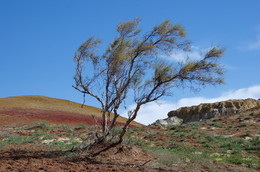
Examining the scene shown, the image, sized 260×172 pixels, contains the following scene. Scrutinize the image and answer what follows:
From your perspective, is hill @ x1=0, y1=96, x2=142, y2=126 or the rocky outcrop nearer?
hill @ x1=0, y1=96, x2=142, y2=126

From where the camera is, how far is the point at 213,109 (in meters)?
38.0

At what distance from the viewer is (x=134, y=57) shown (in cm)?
1099

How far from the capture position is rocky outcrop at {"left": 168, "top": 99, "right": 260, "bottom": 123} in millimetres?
36906

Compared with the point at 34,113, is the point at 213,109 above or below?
above

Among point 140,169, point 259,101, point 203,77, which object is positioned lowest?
point 140,169

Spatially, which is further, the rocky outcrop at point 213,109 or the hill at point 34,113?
the rocky outcrop at point 213,109

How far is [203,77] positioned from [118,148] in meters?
3.86

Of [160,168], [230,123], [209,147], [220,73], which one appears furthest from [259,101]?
[160,168]

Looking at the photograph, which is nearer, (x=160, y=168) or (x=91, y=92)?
(x=160, y=168)

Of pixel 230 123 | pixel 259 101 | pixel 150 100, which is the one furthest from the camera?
pixel 259 101

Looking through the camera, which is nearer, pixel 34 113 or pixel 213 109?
pixel 213 109

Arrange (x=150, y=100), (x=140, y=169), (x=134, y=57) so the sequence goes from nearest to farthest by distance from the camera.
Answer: (x=140, y=169) < (x=150, y=100) < (x=134, y=57)

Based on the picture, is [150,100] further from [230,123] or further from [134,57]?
[230,123]

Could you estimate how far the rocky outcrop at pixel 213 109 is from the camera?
121 ft
